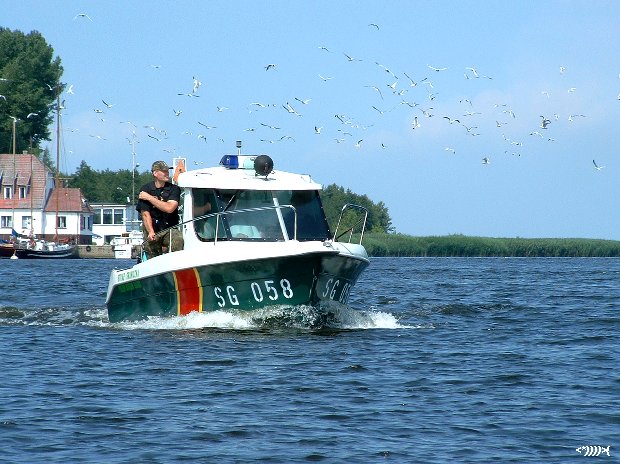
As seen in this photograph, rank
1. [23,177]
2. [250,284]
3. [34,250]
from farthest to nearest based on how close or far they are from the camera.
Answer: [23,177] < [34,250] < [250,284]

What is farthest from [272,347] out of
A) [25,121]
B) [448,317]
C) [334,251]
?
[25,121]

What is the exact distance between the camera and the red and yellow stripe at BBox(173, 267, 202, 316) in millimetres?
19609

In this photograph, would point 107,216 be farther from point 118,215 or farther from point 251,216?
point 251,216

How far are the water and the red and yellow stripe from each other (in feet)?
0.74

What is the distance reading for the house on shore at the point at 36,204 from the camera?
107188 mm

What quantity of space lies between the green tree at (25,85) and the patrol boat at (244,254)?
98.4 meters

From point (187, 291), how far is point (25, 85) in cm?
10195

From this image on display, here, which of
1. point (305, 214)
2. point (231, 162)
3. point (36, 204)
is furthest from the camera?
point (36, 204)

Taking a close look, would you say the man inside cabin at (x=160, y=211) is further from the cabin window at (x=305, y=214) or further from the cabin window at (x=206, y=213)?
the cabin window at (x=305, y=214)

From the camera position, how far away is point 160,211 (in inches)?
827

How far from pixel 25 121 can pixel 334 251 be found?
348ft

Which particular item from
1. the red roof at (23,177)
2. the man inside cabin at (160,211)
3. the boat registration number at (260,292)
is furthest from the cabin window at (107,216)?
the boat registration number at (260,292)

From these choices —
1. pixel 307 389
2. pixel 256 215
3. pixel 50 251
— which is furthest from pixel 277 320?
pixel 50 251

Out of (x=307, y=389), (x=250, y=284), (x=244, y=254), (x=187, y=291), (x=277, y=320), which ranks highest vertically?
(x=244, y=254)
